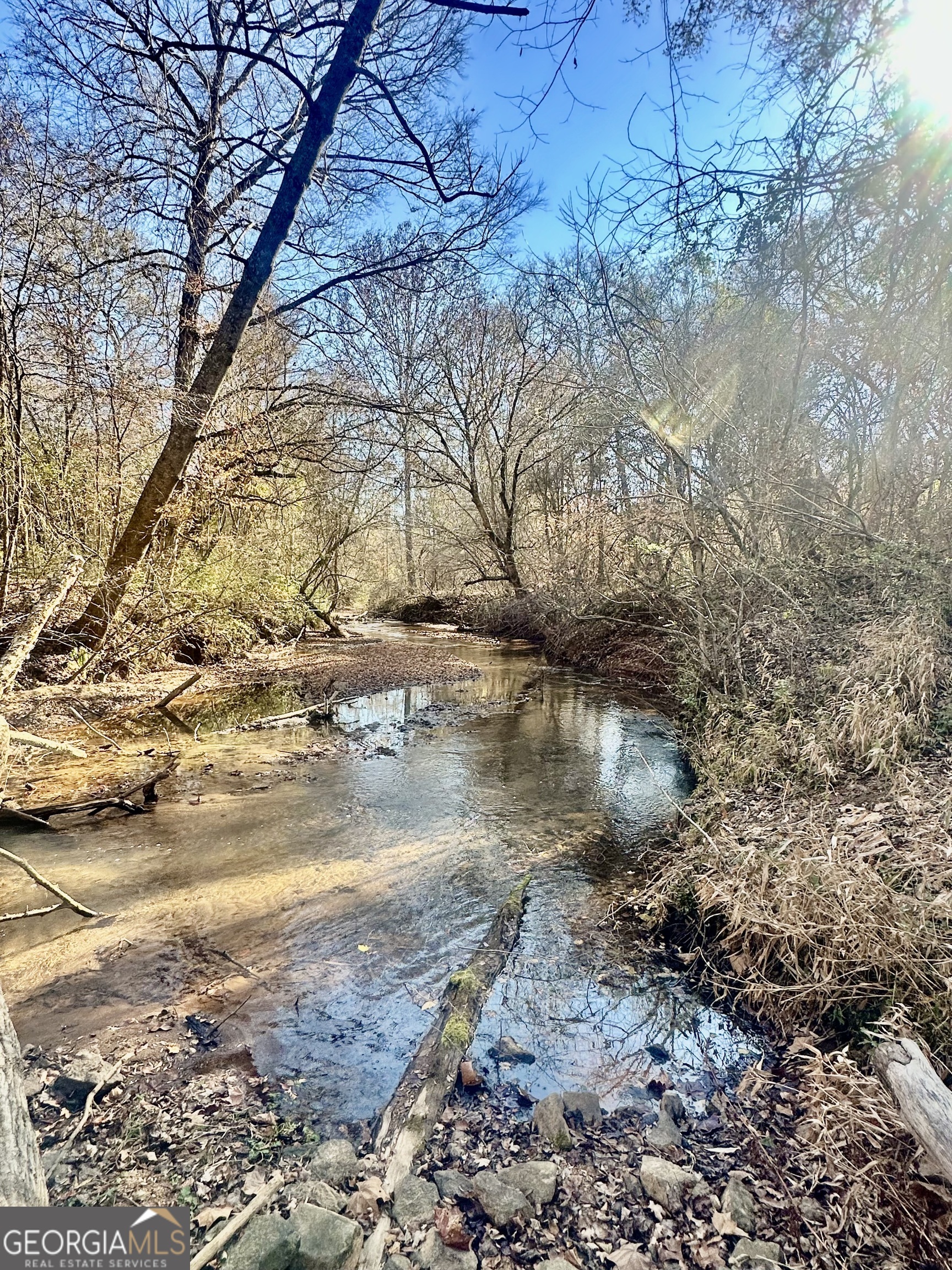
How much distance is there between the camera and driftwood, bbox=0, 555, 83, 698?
15.1 ft

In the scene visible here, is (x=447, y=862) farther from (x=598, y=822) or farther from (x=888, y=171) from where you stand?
(x=888, y=171)

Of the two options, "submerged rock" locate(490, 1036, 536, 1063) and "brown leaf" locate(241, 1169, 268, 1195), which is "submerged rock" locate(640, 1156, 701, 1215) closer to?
"submerged rock" locate(490, 1036, 536, 1063)

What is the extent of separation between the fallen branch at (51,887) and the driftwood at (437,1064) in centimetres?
213

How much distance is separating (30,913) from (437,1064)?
Result: 2.59m

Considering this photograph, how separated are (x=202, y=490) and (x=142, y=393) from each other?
99.2 inches

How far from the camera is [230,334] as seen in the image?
7504 millimetres

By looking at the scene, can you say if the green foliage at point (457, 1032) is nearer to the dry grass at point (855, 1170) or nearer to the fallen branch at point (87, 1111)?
the dry grass at point (855, 1170)

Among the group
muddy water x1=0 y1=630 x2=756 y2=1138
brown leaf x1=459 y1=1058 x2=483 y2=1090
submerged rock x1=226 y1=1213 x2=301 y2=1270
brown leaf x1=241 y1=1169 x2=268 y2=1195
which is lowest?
muddy water x1=0 y1=630 x2=756 y2=1138

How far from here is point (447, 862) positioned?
16.1 feet

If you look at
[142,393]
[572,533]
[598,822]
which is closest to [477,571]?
[572,533]

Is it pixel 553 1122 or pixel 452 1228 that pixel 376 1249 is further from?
pixel 553 1122

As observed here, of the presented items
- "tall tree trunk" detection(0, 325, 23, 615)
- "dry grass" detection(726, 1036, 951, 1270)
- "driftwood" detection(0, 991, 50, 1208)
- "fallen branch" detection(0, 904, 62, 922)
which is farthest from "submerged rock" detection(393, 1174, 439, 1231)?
"tall tree trunk" detection(0, 325, 23, 615)

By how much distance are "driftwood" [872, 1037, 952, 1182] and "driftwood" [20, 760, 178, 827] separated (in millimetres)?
5685

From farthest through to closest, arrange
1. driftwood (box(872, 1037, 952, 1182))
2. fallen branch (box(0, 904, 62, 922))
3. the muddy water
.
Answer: fallen branch (box(0, 904, 62, 922))
the muddy water
driftwood (box(872, 1037, 952, 1182))
